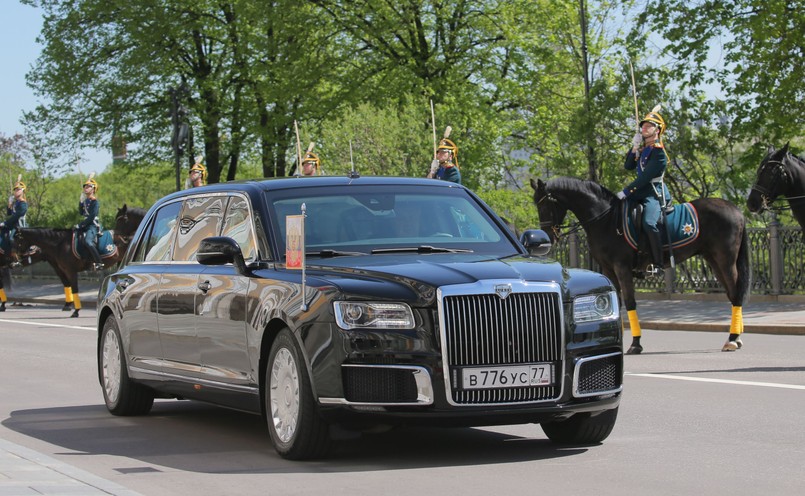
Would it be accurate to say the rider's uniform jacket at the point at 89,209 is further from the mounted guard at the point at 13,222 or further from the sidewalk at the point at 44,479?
the sidewalk at the point at 44,479

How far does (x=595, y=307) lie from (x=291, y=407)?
78.2 inches

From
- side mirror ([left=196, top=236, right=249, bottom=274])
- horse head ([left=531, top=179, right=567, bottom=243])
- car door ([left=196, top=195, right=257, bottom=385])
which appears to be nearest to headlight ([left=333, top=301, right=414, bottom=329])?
car door ([left=196, top=195, right=257, bottom=385])

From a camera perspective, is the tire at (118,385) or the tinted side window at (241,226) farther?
the tire at (118,385)

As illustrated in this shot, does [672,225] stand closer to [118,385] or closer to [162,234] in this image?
[162,234]

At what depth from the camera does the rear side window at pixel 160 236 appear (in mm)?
11820

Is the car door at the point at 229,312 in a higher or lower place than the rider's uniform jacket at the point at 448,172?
lower

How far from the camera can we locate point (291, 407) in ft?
29.5

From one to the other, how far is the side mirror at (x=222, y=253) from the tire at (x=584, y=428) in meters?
2.35

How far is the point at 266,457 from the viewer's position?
30.7 feet

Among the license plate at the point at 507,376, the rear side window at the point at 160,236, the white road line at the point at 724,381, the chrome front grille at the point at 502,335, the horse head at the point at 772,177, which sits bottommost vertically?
the white road line at the point at 724,381

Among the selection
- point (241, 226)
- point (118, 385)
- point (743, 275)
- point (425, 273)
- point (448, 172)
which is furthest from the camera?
point (448, 172)

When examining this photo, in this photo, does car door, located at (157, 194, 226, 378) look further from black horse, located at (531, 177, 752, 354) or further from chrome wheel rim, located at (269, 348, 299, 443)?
black horse, located at (531, 177, 752, 354)

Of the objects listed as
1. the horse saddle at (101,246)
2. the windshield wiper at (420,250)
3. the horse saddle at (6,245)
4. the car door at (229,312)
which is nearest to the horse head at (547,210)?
the car door at (229,312)

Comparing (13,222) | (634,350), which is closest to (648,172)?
(634,350)
